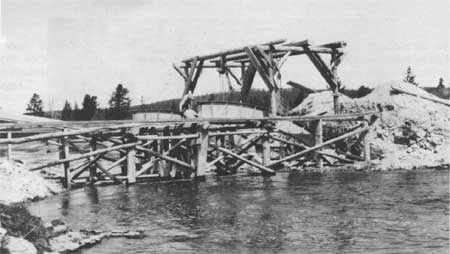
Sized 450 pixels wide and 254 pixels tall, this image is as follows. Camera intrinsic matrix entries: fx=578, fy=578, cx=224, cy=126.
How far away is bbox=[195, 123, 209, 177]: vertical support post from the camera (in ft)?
63.3

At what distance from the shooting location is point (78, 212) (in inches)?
511

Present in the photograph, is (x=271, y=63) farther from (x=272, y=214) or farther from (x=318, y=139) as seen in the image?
(x=272, y=214)

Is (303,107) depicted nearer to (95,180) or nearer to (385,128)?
(385,128)

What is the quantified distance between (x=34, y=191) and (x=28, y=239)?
707 cm

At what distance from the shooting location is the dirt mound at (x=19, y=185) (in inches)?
573

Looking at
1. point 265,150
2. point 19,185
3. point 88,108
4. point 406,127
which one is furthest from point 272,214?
point 88,108

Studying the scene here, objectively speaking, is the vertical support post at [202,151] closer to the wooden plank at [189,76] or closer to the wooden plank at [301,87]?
the wooden plank at [189,76]

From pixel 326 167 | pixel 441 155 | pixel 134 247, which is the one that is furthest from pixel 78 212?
pixel 441 155

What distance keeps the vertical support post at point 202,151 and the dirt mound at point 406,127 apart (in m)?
6.40

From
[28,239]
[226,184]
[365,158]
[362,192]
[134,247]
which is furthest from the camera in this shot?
[365,158]

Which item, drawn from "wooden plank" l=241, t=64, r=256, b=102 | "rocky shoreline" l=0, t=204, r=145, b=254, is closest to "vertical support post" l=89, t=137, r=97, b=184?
"rocky shoreline" l=0, t=204, r=145, b=254

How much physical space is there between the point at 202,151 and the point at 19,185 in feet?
20.4

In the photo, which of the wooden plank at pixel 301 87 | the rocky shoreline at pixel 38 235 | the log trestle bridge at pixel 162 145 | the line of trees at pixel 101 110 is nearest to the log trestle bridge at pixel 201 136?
the log trestle bridge at pixel 162 145

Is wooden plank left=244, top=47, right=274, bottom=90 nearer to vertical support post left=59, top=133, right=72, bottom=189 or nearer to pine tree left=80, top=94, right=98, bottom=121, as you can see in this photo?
vertical support post left=59, top=133, right=72, bottom=189
